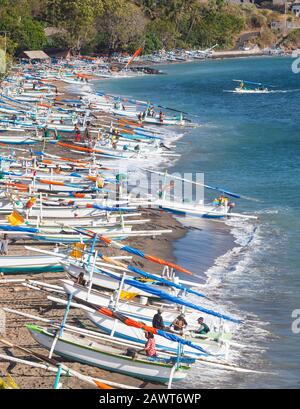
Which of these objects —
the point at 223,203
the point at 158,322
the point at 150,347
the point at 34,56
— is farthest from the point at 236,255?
the point at 34,56

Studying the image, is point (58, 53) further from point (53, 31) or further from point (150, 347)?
point (150, 347)

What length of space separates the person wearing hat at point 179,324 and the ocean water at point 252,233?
1399 millimetres

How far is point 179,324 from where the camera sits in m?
25.4

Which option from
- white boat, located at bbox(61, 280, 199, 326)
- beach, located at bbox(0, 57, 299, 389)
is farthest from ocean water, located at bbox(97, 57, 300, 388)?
white boat, located at bbox(61, 280, 199, 326)

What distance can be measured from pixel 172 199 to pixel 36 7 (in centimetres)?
12987

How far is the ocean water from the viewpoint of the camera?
25.9 meters

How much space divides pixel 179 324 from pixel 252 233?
15.6 metres

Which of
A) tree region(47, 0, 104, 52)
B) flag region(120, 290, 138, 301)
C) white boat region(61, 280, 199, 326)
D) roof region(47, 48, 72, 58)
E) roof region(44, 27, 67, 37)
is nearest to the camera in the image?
white boat region(61, 280, 199, 326)

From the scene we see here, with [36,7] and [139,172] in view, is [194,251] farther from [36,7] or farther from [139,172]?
[36,7]

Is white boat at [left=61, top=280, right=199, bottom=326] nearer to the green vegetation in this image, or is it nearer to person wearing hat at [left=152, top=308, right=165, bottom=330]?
person wearing hat at [left=152, top=308, right=165, bottom=330]

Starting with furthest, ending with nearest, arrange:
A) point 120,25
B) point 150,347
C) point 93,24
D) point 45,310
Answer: point 120,25 < point 93,24 < point 45,310 < point 150,347

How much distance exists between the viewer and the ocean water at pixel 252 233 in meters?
25.9

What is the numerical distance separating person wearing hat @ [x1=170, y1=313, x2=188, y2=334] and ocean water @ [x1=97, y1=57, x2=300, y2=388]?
4.59 ft

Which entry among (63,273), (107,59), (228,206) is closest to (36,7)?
(107,59)
